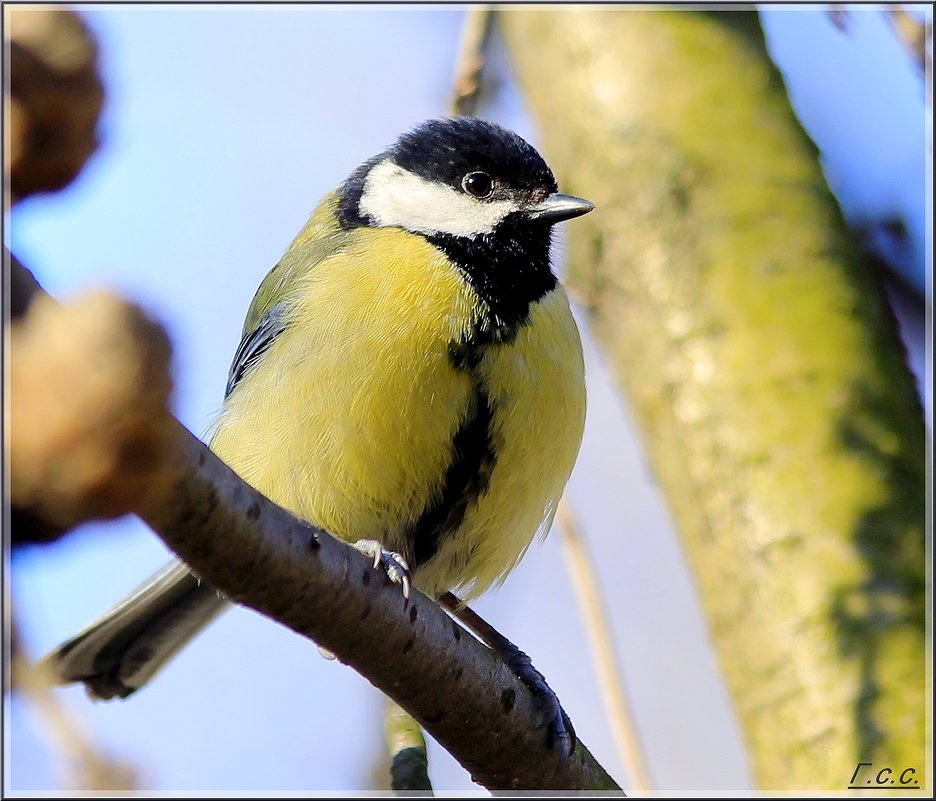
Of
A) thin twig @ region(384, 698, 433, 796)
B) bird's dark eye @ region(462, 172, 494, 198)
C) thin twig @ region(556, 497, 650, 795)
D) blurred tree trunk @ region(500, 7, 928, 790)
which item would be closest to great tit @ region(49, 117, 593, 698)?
bird's dark eye @ region(462, 172, 494, 198)

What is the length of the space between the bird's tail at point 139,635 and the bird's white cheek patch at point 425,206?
0.99 m

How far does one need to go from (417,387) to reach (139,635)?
1081 mm

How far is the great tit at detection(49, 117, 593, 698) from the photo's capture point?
82.0 inches

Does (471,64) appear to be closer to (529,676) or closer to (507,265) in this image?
(507,265)

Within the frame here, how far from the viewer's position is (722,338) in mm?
2961

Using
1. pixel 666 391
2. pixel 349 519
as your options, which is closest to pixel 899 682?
pixel 666 391

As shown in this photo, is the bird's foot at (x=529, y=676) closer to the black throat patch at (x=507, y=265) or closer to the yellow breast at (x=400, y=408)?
the yellow breast at (x=400, y=408)

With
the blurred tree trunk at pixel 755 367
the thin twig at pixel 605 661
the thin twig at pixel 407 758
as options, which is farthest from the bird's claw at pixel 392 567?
the blurred tree trunk at pixel 755 367

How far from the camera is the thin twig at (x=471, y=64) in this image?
276 cm

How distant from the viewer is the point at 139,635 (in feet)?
8.56

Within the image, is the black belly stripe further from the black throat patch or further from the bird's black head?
the bird's black head

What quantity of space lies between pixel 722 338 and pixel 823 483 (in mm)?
488

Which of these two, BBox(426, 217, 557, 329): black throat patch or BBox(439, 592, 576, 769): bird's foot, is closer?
BBox(439, 592, 576, 769): bird's foot

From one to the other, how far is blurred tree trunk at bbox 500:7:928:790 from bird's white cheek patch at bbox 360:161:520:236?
726 mm
